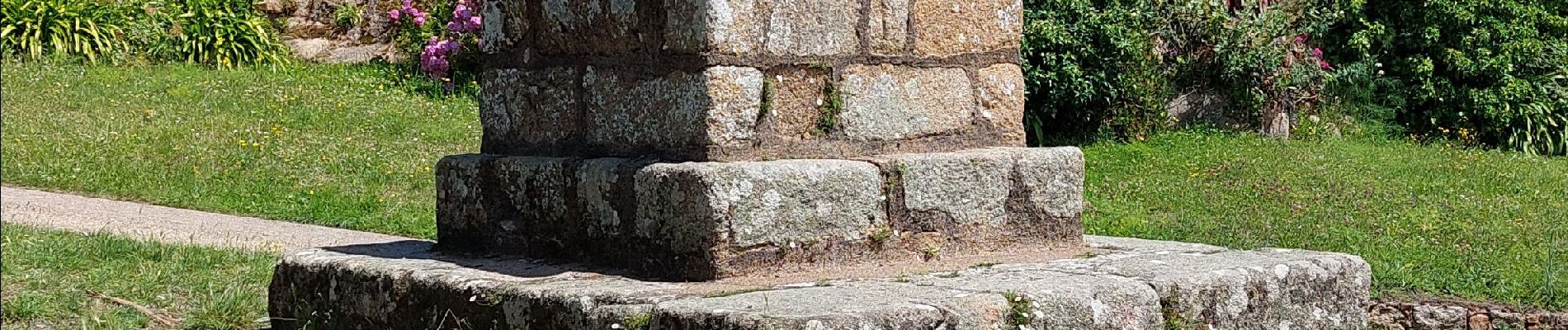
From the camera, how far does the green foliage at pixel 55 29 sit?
1145cm

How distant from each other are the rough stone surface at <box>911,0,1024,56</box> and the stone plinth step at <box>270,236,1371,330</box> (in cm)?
49

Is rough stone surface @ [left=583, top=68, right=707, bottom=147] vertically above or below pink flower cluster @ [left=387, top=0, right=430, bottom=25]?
above

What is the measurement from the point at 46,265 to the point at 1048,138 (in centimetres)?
676

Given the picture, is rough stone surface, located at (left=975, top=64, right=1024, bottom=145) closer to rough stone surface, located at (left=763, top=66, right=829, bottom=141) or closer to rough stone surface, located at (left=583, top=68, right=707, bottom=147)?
rough stone surface, located at (left=763, top=66, right=829, bottom=141)

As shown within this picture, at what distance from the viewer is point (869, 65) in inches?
125

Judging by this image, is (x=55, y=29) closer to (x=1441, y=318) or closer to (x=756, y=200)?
(x=1441, y=318)

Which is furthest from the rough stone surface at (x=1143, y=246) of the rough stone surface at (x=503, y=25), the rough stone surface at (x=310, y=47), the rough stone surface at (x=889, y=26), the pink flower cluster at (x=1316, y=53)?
the rough stone surface at (x=310, y=47)

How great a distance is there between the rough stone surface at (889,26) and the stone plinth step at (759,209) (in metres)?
0.22

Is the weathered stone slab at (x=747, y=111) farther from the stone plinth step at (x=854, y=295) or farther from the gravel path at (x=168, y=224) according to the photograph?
the gravel path at (x=168, y=224)

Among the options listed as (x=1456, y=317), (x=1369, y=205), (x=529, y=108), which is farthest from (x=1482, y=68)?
(x=529, y=108)

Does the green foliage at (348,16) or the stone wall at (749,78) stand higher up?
the stone wall at (749,78)

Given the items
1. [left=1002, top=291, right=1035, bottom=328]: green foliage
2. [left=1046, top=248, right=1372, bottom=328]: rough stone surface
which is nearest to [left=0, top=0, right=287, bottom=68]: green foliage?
[left=1046, top=248, right=1372, bottom=328]: rough stone surface

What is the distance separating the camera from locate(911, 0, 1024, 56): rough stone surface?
10.7 feet

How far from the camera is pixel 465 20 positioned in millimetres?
11344
